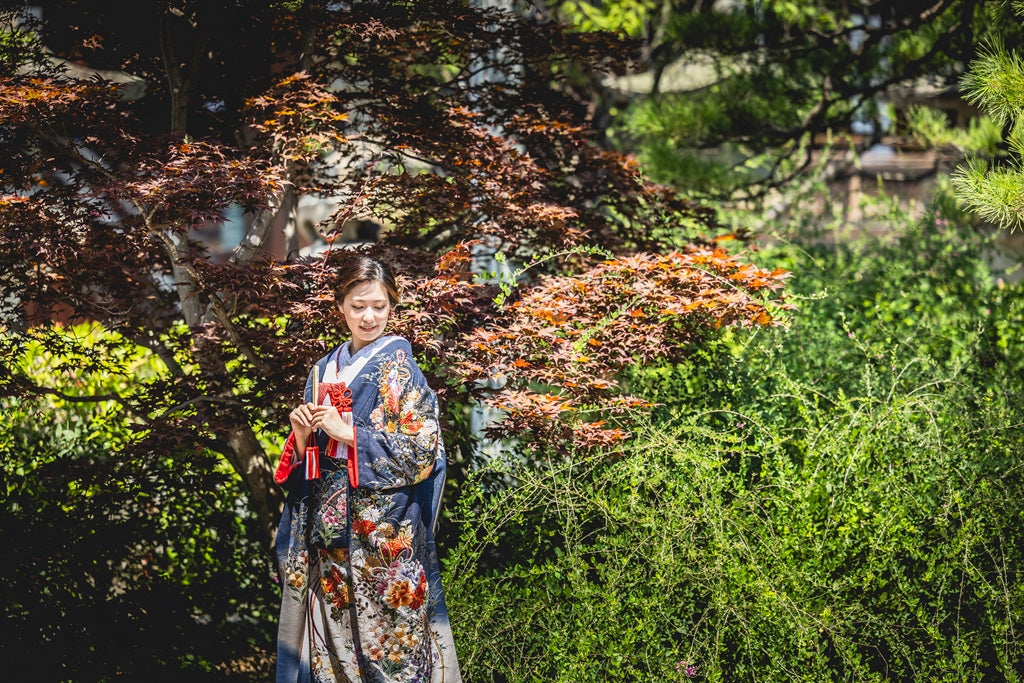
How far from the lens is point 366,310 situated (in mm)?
2773

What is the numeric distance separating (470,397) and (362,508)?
1104mm

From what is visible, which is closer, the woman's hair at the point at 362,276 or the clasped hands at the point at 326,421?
the clasped hands at the point at 326,421

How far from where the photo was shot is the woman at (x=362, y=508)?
271 centimetres

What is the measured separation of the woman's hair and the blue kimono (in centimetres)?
18

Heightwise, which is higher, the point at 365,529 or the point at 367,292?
the point at 367,292

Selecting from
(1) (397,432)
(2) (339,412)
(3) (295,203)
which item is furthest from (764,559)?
(3) (295,203)

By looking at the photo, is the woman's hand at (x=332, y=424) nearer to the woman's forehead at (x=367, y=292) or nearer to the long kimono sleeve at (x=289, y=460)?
the long kimono sleeve at (x=289, y=460)

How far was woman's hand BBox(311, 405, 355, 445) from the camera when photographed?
266cm

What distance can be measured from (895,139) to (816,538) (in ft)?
22.1

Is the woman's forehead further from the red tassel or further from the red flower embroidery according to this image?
the red flower embroidery

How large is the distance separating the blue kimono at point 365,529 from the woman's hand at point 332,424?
3 cm

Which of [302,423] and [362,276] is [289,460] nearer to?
[302,423]

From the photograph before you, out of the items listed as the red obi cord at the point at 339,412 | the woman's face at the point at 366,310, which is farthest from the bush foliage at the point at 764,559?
the woman's face at the point at 366,310

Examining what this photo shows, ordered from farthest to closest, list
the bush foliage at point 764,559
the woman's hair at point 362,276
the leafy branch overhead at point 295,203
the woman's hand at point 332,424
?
the leafy branch overhead at point 295,203 < the bush foliage at point 764,559 < the woman's hair at point 362,276 < the woman's hand at point 332,424
